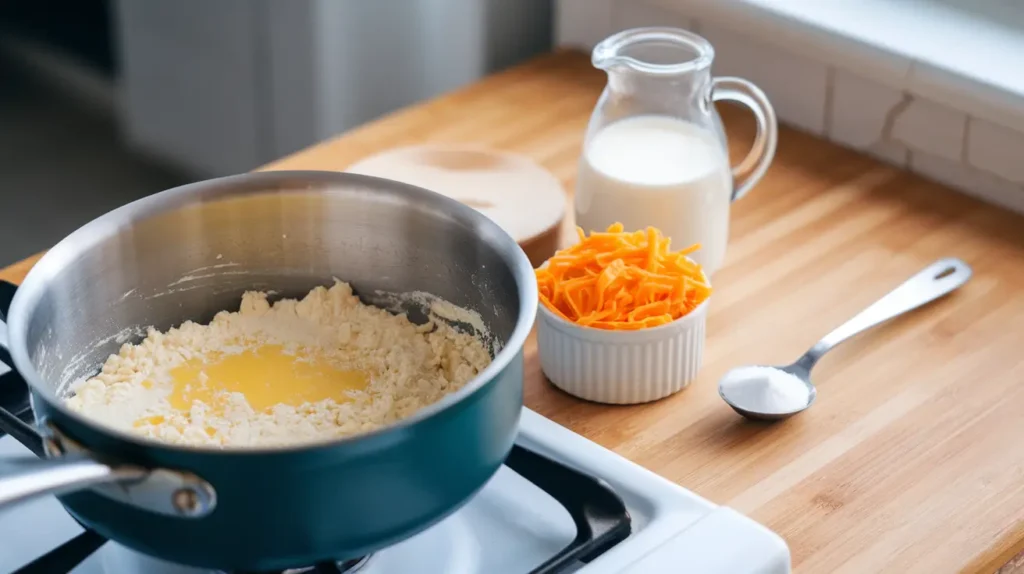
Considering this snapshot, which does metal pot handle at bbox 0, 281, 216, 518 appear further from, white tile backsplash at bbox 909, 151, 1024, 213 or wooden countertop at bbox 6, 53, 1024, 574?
white tile backsplash at bbox 909, 151, 1024, 213

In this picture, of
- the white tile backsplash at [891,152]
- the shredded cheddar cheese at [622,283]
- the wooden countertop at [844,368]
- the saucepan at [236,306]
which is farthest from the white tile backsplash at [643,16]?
the saucepan at [236,306]

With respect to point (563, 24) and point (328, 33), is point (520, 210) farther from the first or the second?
point (328, 33)

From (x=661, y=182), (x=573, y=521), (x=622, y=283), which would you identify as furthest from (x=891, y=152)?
(x=573, y=521)

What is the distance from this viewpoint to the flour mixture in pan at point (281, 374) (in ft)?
2.43

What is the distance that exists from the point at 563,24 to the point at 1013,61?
508mm

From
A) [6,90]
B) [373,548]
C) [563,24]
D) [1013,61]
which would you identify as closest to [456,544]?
[373,548]

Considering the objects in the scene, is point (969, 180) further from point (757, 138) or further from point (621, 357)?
point (621, 357)

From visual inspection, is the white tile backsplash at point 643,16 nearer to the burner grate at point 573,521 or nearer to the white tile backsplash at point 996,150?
the white tile backsplash at point 996,150

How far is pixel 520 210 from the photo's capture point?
1.10 m

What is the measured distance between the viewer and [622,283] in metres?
0.93

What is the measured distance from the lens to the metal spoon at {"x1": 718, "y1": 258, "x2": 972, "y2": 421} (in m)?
0.94

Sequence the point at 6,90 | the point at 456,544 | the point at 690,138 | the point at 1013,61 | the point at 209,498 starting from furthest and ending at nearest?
the point at 6,90
the point at 1013,61
the point at 690,138
the point at 456,544
the point at 209,498

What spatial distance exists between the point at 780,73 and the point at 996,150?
0.79ft

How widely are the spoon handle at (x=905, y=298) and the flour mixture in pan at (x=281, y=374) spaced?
305 millimetres
